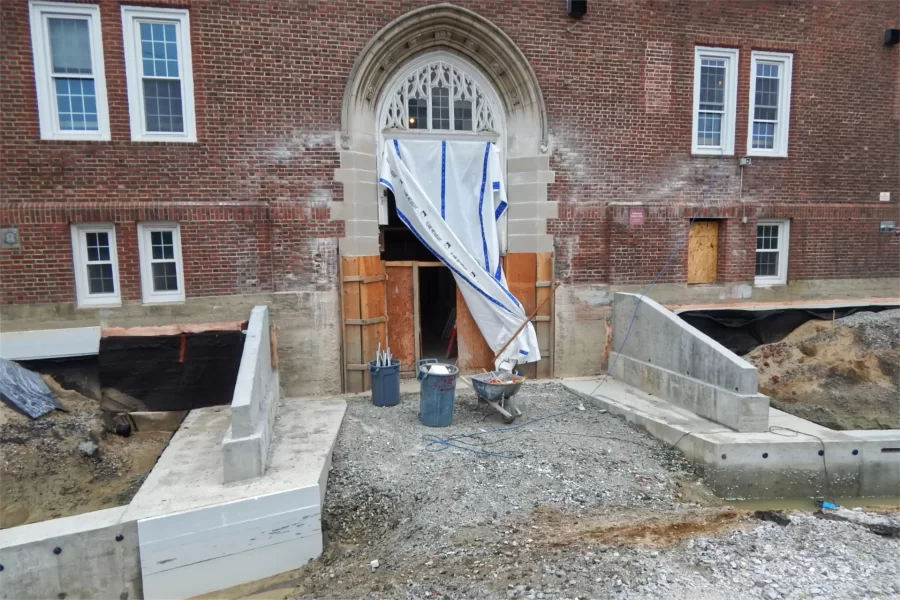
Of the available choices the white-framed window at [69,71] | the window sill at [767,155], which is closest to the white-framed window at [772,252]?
the window sill at [767,155]

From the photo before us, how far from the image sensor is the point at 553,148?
10352 millimetres

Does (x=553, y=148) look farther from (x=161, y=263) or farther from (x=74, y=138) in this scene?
(x=74, y=138)

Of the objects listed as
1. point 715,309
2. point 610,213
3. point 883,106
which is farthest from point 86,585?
point 883,106

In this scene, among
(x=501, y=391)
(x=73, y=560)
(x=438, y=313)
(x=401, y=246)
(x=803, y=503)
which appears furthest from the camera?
(x=438, y=313)

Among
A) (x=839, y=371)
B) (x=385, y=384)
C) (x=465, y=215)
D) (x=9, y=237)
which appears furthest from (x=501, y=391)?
(x=9, y=237)

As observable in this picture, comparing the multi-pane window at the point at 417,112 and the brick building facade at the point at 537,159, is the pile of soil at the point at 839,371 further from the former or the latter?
the multi-pane window at the point at 417,112

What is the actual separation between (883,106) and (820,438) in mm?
8649

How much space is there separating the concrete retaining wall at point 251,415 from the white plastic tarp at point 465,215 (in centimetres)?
342

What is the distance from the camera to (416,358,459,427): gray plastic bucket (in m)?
8.06

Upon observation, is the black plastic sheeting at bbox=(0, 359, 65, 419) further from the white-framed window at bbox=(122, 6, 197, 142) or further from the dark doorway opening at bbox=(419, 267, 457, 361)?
the dark doorway opening at bbox=(419, 267, 457, 361)

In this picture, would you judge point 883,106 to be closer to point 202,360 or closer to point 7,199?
point 202,360

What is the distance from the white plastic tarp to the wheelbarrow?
5.53ft

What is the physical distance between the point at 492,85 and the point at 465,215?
2.56m

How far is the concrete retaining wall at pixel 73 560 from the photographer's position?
5.14 m
